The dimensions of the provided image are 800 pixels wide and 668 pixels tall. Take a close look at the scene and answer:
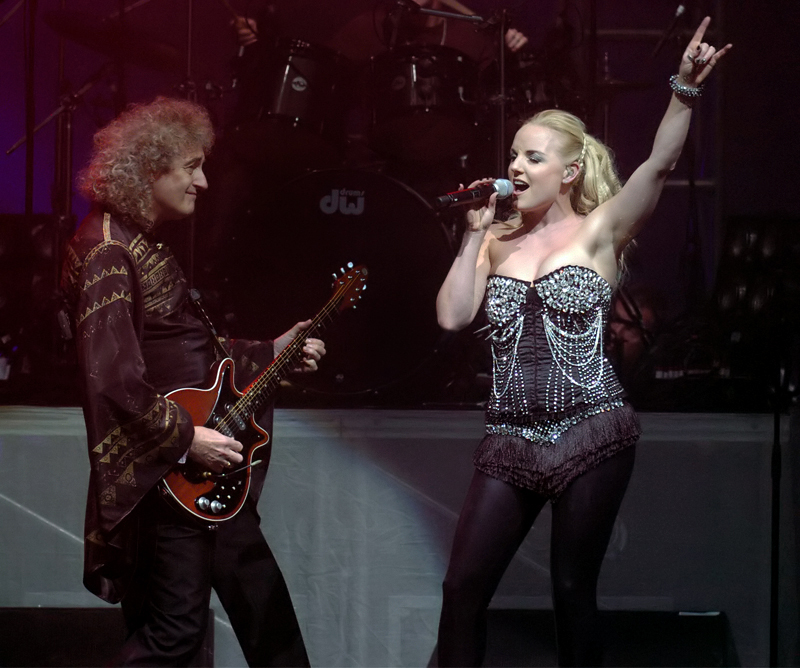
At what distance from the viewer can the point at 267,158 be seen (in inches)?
184

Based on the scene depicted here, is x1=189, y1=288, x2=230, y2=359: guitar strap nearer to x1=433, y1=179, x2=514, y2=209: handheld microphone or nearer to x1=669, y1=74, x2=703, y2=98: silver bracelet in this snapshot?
x1=433, y1=179, x2=514, y2=209: handheld microphone

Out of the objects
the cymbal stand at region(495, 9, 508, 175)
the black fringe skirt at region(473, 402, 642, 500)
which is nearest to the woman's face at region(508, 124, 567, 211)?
the black fringe skirt at region(473, 402, 642, 500)

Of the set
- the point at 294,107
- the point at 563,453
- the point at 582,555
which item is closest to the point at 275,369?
the point at 563,453

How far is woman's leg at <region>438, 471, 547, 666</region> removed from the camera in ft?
7.63

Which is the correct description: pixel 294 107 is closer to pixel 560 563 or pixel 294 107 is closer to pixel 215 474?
pixel 215 474

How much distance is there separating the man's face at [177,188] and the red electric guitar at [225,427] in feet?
1.59

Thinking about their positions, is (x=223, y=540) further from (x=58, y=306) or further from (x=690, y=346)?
(x=690, y=346)

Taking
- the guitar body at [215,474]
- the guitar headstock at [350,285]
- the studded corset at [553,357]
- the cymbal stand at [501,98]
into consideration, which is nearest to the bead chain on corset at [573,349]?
the studded corset at [553,357]

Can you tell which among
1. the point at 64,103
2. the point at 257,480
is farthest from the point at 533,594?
the point at 64,103

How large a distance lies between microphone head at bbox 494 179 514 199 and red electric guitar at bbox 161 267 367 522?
2.50ft

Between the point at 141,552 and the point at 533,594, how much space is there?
1747mm

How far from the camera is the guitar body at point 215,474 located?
8.34 feet

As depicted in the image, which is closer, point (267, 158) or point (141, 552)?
point (141, 552)

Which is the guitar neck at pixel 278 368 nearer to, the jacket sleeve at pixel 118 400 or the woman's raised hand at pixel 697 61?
the jacket sleeve at pixel 118 400
